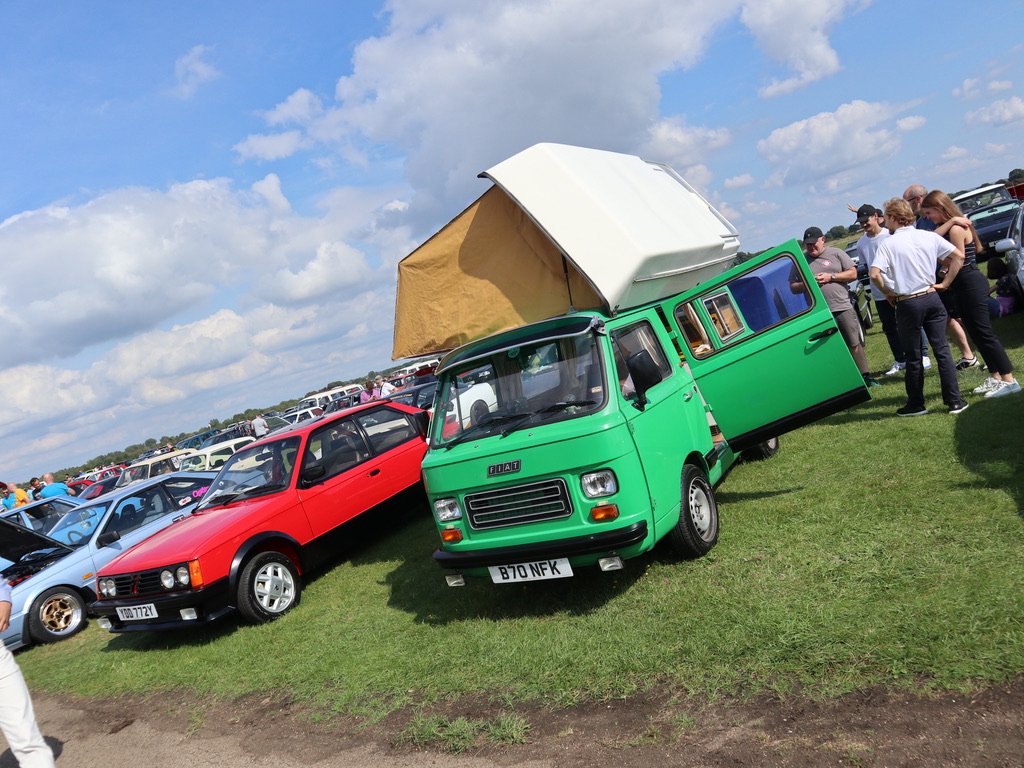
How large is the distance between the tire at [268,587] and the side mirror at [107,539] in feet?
11.6

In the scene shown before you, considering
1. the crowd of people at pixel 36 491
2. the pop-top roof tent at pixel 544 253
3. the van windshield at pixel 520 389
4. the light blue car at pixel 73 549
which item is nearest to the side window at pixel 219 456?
the crowd of people at pixel 36 491

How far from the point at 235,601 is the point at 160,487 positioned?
4.45 metres

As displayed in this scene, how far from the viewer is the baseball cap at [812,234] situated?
9.27m

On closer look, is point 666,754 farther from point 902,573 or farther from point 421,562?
point 421,562

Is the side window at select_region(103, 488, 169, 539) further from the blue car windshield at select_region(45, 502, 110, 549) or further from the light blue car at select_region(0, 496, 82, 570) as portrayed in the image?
the light blue car at select_region(0, 496, 82, 570)

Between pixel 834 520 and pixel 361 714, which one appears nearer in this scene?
pixel 361 714

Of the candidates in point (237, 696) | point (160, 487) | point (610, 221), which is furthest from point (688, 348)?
point (160, 487)

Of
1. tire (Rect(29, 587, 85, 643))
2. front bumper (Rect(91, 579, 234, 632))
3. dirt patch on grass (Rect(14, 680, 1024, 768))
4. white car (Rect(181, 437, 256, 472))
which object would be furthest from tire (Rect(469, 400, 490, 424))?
white car (Rect(181, 437, 256, 472))

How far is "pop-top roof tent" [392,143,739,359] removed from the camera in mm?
5844

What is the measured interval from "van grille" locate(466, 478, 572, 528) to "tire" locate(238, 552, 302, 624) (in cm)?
287

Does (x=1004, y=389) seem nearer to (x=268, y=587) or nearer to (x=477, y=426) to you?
(x=477, y=426)

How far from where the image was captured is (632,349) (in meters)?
6.27

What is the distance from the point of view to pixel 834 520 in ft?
19.3

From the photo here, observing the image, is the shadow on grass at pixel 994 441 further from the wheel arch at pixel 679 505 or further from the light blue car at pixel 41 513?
the light blue car at pixel 41 513
